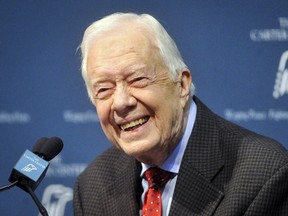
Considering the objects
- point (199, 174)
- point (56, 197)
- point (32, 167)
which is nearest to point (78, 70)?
point (56, 197)

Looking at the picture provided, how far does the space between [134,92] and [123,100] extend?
5 cm

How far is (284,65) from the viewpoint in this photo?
3.32 m

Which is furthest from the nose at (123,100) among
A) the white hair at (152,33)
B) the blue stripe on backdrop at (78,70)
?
the blue stripe on backdrop at (78,70)

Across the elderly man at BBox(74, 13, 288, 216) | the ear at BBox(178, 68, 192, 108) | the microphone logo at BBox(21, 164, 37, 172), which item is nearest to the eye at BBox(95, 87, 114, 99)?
the elderly man at BBox(74, 13, 288, 216)

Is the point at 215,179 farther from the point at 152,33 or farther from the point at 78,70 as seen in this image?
the point at 78,70

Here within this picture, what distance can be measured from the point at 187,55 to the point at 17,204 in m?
1.08

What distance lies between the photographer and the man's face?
2346 mm

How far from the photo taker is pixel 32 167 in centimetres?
219

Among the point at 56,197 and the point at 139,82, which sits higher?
the point at 139,82

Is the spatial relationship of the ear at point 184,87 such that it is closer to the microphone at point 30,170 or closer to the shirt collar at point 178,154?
the shirt collar at point 178,154

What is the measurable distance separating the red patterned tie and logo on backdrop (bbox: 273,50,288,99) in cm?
101

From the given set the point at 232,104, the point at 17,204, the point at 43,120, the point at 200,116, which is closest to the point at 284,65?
the point at 232,104

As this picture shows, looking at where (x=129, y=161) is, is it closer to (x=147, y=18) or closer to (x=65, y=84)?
(x=147, y=18)

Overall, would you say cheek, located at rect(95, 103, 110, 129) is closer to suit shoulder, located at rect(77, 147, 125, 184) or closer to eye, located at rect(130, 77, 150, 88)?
eye, located at rect(130, 77, 150, 88)
